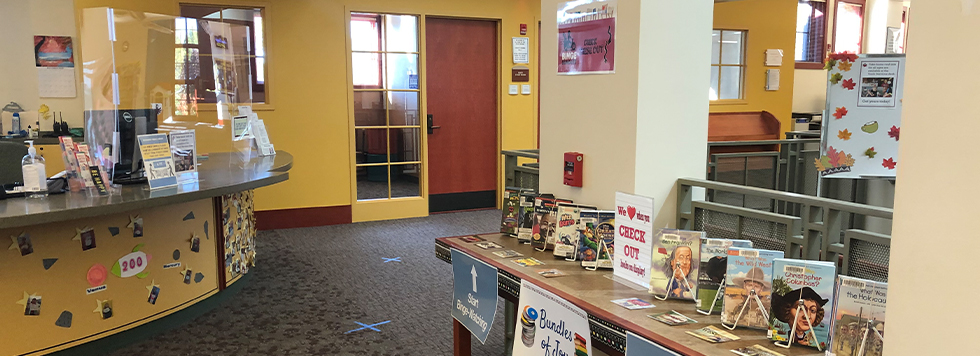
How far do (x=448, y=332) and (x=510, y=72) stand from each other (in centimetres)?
425

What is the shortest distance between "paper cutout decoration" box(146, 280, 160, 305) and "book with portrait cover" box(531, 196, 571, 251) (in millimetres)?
2317

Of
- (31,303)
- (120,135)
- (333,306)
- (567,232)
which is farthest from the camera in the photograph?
(333,306)

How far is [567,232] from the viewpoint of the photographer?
8.74 ft

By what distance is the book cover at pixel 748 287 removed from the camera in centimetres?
185

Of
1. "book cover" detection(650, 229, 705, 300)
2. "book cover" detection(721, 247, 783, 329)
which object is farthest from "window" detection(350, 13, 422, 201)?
"book cover" detection(721, 247, 783, 329)

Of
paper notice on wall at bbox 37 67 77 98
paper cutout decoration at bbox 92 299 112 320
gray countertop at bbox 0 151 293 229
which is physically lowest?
paper cutout decoration at bbox 92 299 112 320

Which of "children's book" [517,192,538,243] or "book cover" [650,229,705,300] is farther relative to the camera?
"children's book" [517,192,538,243]

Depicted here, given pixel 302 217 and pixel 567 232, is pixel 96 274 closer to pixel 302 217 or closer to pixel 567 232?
pixel 567 232

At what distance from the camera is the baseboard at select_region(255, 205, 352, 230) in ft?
21.6

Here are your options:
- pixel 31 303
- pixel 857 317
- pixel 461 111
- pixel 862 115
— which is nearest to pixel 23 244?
pixel 31 303

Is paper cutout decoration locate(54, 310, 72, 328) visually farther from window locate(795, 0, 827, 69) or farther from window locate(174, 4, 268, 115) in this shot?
window locate(795, 0, 827, 69)

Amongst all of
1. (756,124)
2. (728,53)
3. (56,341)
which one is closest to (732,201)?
(756,124)

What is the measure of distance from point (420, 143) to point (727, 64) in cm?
441

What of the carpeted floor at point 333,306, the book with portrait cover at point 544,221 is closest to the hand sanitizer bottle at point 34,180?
the carpeted floor at point 333,306
